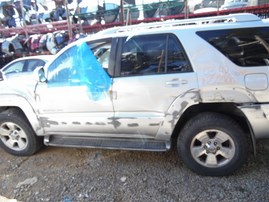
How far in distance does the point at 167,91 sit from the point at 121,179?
1.19 meters

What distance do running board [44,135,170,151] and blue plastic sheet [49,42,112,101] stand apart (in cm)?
58

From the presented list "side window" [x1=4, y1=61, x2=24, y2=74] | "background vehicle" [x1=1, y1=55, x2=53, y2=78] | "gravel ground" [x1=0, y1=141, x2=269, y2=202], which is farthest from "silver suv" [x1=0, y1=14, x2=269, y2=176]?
"side window" [x1=4, y1=61, x2=24, y2=74]

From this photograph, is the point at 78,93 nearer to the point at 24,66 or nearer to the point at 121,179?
the point at 121,179

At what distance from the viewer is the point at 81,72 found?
3.29 metres

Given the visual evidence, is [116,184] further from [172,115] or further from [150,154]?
[172,115]

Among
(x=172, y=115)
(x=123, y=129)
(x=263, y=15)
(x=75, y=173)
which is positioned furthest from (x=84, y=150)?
(x=263, y=15)

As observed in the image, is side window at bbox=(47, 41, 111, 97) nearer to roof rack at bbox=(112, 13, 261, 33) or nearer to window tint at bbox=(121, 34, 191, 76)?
window tint at bbox=(121, 34, 191, 76)

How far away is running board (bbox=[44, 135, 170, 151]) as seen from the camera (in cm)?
318

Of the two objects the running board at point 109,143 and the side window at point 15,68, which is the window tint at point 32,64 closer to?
the side window at point 15,68

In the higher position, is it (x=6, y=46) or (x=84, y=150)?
(x=6, y=46)

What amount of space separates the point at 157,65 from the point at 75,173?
1.70 meters

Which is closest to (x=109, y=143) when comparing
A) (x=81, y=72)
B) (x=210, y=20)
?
(x=81, y=72)

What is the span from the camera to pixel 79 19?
11.4 m

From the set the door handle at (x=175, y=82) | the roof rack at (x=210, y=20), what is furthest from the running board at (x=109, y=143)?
the roof rack at (x=210, y=20)
